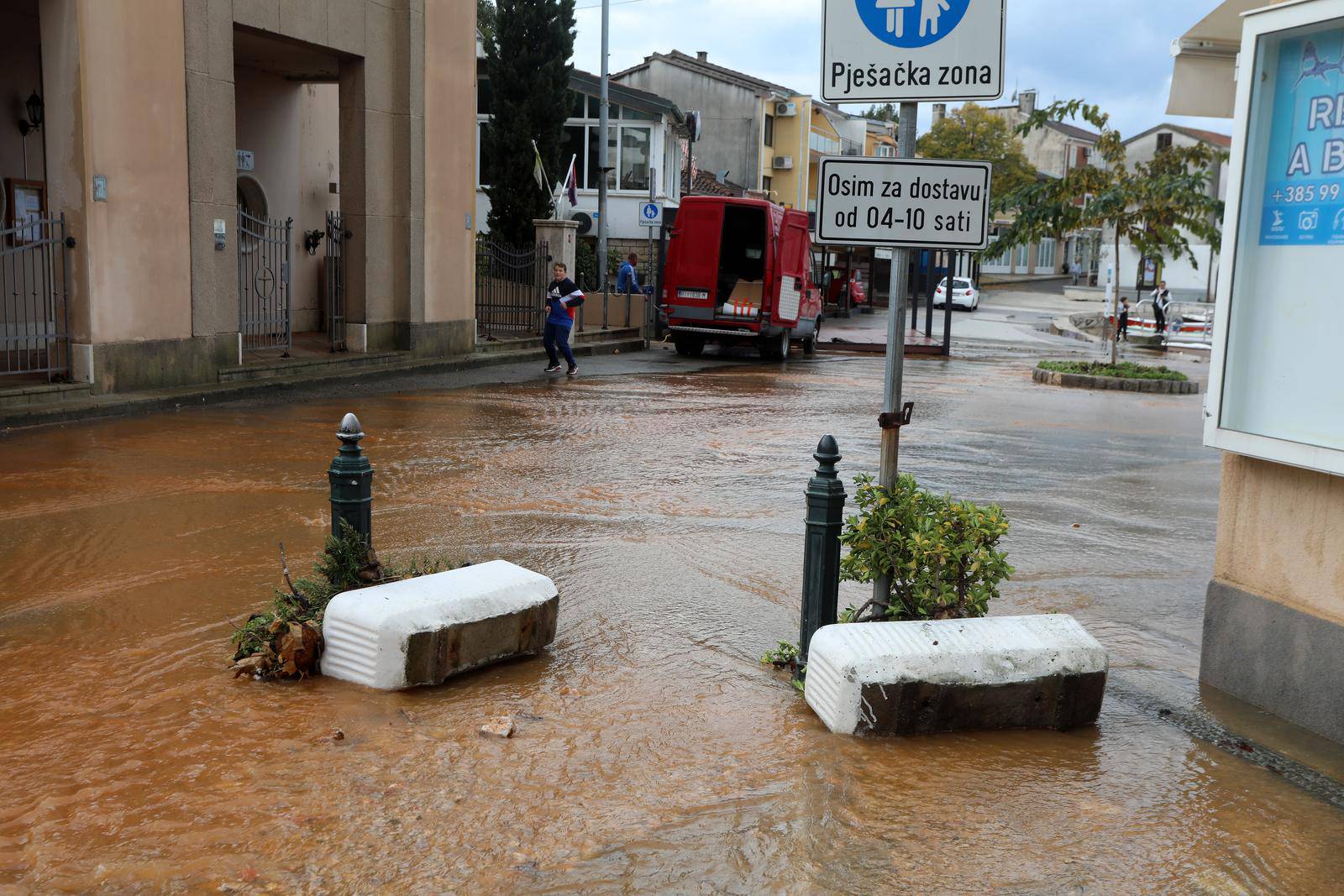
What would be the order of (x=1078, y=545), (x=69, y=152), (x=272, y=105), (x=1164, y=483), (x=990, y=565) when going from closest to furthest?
(x=990, y=565) < (x=1078, y=545) < (x=1164, y=483) < (x=69, y=152) < (x=272, y=105)

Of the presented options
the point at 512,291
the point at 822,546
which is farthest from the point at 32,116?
the point at 822,546

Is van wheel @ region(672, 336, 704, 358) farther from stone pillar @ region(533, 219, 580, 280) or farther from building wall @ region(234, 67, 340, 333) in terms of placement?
building wall @ region(234, 67, 340, 333)

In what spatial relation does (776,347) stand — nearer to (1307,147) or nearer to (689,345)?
(689,345)

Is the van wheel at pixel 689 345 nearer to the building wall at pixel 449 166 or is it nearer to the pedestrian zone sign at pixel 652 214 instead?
the pedestrian zone sign at pixel 652 214

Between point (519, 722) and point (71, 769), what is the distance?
1534 millimetres

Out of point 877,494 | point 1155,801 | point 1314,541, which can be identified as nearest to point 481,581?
point 877,494

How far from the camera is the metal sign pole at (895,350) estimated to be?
4.96 metres

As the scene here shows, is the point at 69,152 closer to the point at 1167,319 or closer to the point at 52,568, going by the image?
the point at 52,568

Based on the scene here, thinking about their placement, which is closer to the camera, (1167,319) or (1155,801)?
(1155,801)

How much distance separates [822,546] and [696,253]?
18.9 meters

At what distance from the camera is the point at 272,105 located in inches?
822

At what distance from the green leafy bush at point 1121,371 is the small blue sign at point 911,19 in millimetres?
17866

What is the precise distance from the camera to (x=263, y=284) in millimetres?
18953

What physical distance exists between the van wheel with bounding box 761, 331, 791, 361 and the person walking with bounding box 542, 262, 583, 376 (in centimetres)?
616
